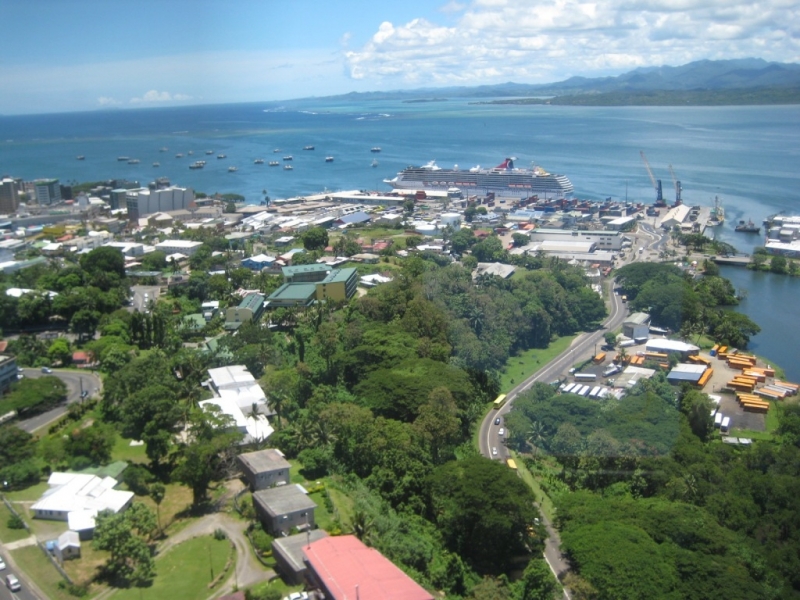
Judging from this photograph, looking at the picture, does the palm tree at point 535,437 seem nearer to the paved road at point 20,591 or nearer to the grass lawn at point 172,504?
the grass lawn at point 172,504

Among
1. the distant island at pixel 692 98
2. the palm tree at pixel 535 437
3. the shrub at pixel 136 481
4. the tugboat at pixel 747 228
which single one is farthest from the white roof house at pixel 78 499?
the distant island at pixel 692 98

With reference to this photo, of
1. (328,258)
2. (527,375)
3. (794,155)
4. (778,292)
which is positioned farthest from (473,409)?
(794,155)

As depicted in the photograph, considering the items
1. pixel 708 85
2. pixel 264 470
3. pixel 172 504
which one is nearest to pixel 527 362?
pixel 264 470

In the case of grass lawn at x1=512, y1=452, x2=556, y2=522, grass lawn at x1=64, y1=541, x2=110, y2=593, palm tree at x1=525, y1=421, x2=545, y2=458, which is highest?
grass lawn at x1=64, y1=541, x2=110, y2=593

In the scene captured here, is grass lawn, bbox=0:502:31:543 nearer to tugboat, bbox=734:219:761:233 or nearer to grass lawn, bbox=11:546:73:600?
grass lawn, bbox=11:546:73:600

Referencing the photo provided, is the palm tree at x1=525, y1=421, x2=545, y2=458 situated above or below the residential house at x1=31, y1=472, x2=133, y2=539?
below

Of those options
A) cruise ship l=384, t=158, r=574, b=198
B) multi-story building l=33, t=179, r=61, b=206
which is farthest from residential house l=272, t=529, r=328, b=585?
cruise ship l=384, t=158, r=574, b=198

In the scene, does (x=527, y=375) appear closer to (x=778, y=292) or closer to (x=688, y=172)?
(x=778, y=292)
